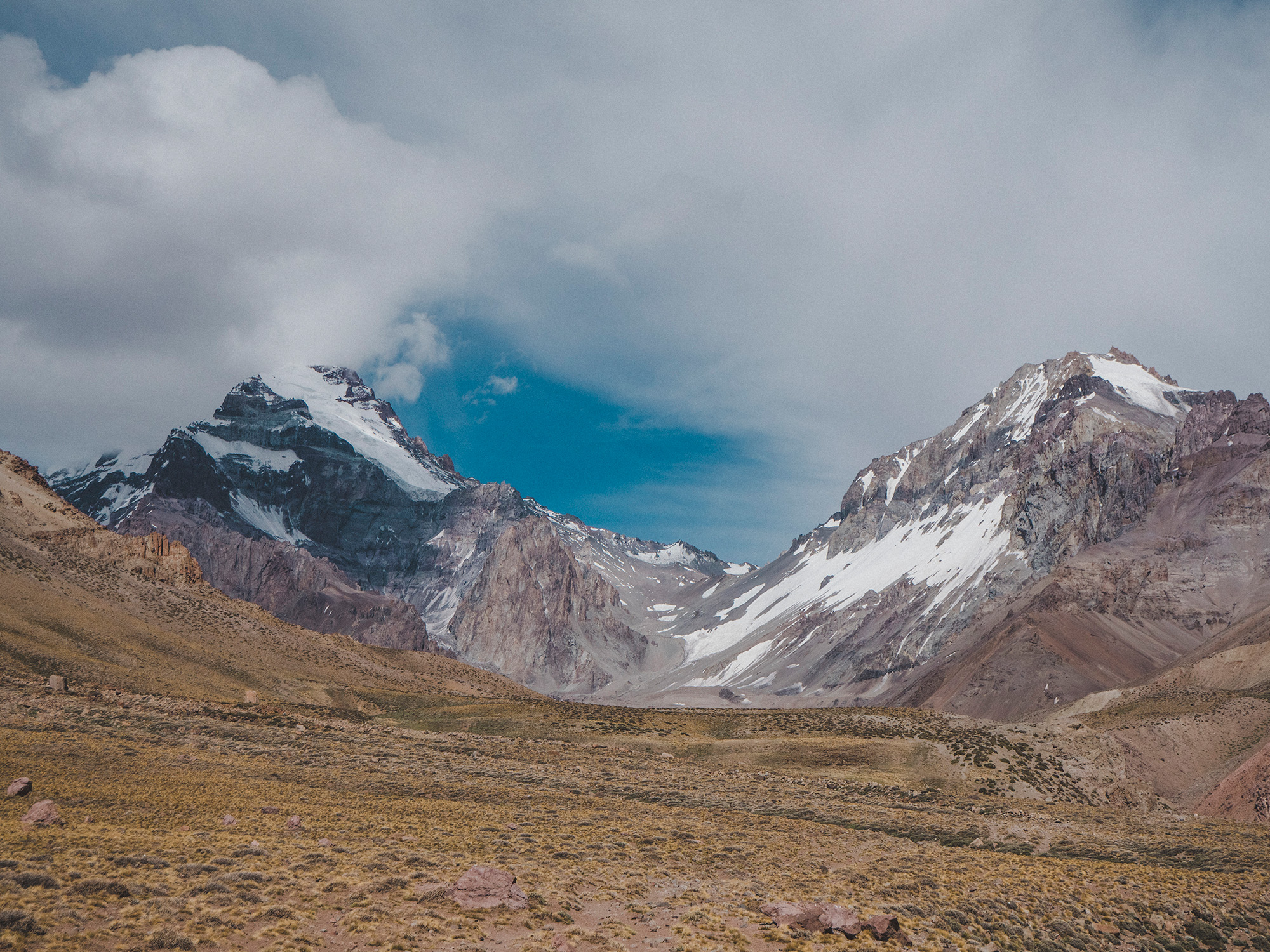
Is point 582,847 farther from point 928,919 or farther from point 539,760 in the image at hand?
point 539,760

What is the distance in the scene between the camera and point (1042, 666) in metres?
156

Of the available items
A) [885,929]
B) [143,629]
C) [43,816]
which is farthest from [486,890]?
[143,629]

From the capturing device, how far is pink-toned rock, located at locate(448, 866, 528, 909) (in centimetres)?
2225

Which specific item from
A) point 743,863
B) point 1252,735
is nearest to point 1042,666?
point 1252,735

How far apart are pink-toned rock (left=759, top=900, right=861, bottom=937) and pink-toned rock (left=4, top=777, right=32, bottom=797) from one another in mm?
23857

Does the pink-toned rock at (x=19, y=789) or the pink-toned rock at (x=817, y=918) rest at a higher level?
the pink-toned rock at (x=19, y=789)

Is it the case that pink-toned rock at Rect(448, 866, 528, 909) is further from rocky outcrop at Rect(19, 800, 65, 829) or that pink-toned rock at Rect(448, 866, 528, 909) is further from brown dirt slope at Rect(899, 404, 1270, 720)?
brown dirt slope at Rect(899, 404, 1270, 720)

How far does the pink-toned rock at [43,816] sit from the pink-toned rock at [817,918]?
20.6 m

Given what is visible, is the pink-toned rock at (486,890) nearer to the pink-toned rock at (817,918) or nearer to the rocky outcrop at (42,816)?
the pink-toned rock at (817,918)

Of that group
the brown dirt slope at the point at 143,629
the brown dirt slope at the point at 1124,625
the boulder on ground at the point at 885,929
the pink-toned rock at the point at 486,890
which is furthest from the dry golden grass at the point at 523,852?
the brown dirt slope at the point at 1124,625

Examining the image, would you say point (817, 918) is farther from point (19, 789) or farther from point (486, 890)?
point (19, 789)

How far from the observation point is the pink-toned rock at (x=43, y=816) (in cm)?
2461

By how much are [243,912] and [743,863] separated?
1751 centimetres

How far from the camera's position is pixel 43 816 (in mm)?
24906
